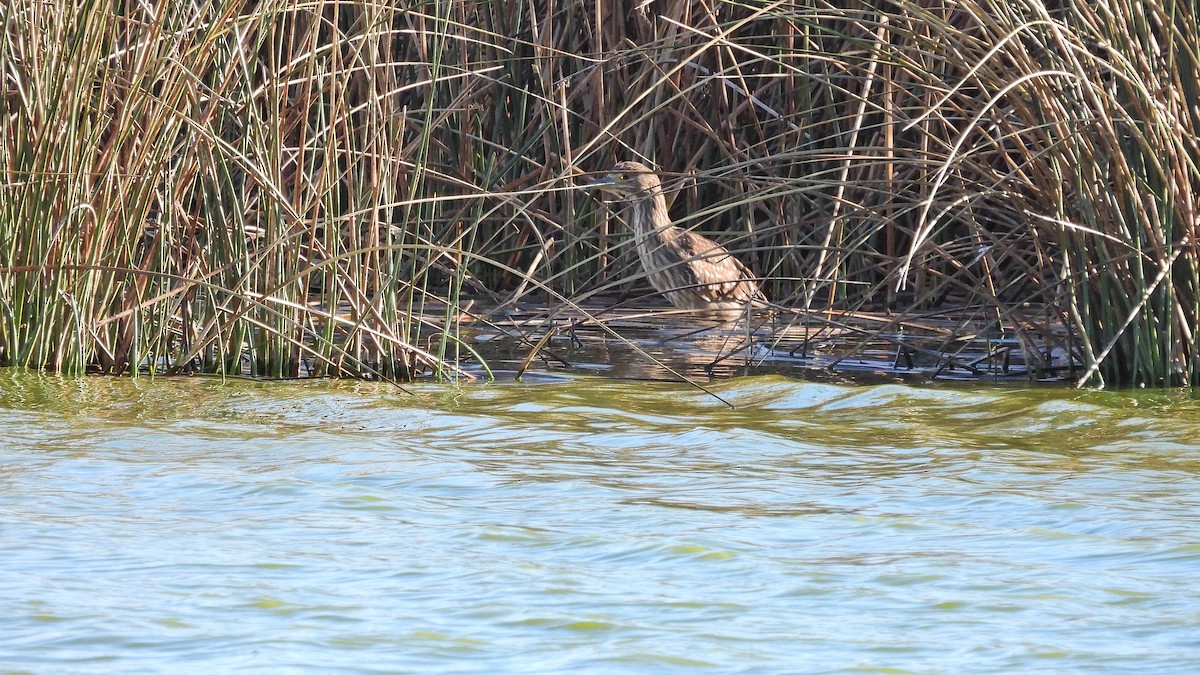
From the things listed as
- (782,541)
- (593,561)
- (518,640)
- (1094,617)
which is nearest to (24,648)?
(518,640)

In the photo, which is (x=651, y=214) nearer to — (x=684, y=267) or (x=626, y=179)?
(x=684, y=267)

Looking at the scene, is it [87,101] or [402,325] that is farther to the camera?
[402,325]

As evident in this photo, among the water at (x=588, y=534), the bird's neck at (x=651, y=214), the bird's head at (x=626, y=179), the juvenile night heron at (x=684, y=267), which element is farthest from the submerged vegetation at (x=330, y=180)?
the bird's neck at (x=651, y=214)

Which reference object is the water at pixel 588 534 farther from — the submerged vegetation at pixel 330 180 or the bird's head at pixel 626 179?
the bird's head at pixel 626 179

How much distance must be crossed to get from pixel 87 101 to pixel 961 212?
2252 mm

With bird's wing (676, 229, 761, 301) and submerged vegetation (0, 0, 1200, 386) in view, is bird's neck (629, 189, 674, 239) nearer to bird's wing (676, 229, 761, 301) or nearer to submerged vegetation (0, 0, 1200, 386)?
bird's wing (676, 229, 761, 301)

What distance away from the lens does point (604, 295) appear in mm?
7637

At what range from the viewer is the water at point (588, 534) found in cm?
230

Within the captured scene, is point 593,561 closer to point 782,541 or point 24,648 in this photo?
point 782,541

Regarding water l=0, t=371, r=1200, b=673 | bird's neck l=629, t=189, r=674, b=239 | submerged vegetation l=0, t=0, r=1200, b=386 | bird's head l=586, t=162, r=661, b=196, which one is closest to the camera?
water l=0, t=371, r=1200, b=673

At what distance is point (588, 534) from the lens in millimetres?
2922

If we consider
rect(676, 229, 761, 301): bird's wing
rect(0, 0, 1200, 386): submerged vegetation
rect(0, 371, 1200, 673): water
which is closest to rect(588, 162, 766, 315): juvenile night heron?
rect(676, 229, 761, 301): bird's wing

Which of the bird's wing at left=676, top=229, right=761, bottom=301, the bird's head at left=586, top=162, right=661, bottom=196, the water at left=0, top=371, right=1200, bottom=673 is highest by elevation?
the bird's head at left=586, top=162, right=661, bottom=196

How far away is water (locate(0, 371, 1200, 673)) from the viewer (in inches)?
90.7
